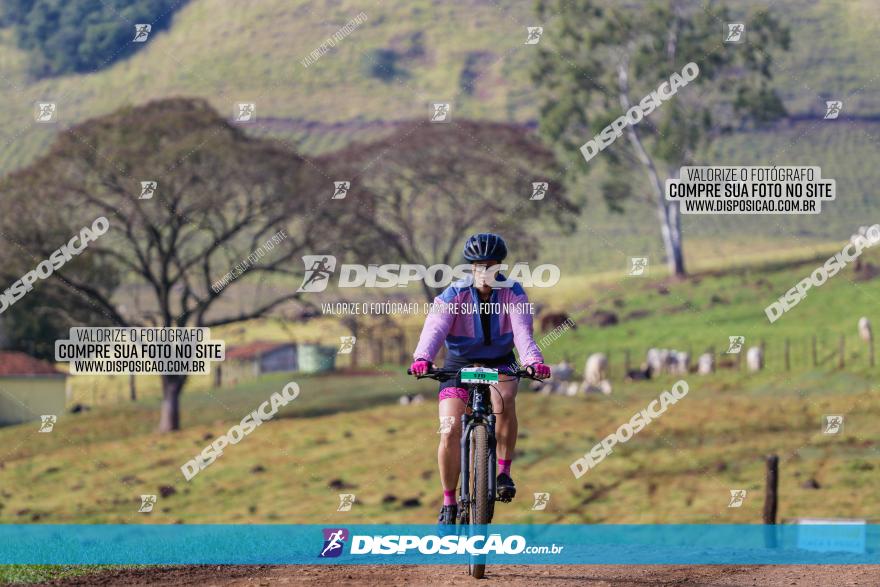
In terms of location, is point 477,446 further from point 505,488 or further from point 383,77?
point 383,77

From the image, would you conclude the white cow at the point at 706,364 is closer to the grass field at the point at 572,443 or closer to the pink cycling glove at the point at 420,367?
the grass field at the point at 572,443

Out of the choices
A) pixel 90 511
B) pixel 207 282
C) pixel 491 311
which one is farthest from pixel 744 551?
pixel 90 511

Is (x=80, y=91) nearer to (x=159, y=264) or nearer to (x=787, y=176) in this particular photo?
(x=159, y=264)

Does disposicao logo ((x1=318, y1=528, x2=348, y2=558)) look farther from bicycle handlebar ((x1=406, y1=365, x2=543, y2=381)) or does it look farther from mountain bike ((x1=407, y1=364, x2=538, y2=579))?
bicycle handlebar ((x1=406, y1=365, x2=543, y2=381))

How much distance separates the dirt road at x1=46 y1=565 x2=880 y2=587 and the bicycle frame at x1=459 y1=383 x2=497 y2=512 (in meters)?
0.85

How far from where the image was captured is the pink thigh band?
465 inches

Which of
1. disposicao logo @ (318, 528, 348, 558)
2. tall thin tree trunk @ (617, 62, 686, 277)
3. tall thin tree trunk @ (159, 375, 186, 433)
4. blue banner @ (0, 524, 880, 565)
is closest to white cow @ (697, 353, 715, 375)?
tall thin tree trunk @ (617, 62, 686, 277)

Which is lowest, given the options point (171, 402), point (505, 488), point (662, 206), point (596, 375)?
point (505, 488)

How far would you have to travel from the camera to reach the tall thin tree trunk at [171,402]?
24141mm

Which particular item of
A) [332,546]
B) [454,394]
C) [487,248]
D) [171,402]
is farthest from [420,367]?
[171,402]

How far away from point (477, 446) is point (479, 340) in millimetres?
954

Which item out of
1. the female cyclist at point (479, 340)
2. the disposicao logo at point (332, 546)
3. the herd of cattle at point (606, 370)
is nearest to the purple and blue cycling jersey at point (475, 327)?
the female cyclist at point (479, 340)

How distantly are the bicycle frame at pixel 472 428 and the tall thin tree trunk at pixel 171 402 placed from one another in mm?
13353

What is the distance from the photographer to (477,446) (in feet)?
37.4
